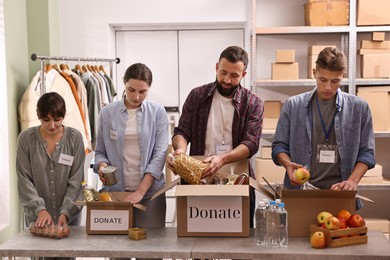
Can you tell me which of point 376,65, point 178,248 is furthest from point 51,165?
point 376,65

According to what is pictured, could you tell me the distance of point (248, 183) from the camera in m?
2.68

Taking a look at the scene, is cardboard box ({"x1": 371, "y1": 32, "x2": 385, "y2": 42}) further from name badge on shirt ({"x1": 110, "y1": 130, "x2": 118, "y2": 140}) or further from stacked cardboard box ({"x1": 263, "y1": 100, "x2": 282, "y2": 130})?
name badge on shirt ({"x1": 110, "y1": 130, "x2": 118, "y2": 140})

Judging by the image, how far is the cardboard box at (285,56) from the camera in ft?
15.7

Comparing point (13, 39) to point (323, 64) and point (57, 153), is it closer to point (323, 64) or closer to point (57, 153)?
point (57, 153)

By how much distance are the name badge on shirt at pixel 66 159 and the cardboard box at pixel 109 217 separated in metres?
0.32

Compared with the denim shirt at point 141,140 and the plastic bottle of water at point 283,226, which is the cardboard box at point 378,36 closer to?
the denim shirt at point 141,140

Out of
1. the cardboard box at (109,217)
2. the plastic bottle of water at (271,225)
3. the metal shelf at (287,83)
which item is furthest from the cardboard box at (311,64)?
the cardboard box at (109,217)

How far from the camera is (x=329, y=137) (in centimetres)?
278

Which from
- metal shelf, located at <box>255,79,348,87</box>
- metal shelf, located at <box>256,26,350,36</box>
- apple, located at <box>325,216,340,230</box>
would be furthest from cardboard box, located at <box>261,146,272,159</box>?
apple, located at <box>325,216,340,230</box>

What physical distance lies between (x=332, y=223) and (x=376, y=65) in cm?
278

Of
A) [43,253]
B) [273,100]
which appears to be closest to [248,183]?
[43,253]

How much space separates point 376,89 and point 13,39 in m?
2.92

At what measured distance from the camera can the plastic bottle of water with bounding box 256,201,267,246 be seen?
2.50m

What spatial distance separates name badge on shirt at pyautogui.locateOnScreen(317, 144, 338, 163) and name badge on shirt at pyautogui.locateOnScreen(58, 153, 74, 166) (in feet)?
3.99
